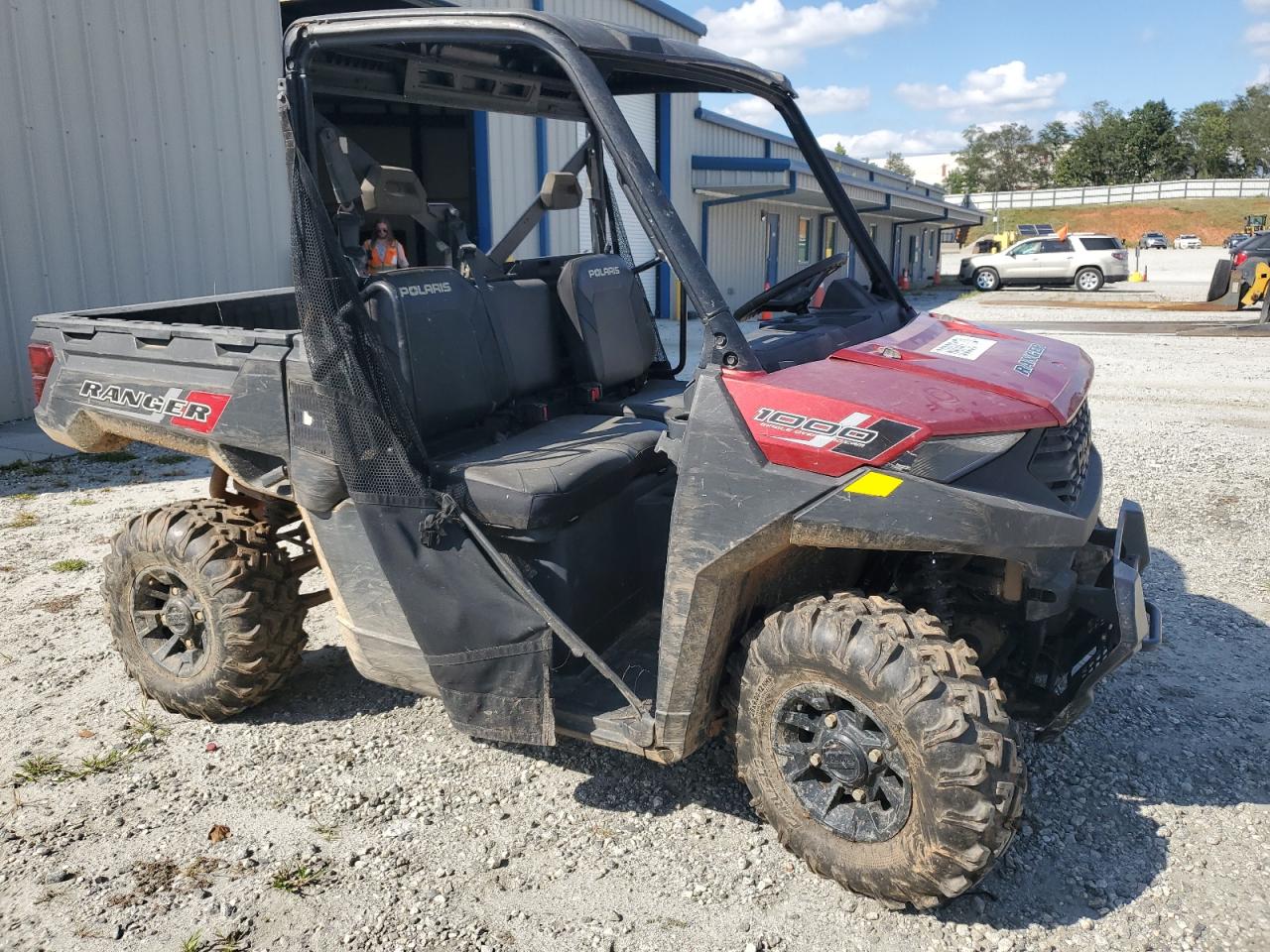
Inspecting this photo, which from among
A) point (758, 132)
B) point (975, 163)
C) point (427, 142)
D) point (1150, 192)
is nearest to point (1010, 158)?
point (975, 163)

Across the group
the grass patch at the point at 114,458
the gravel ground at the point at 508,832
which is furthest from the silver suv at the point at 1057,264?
the grass patch at the point at 114,458

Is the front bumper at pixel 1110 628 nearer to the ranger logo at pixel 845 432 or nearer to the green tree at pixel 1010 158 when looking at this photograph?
the ranger logo at pixel 845 432

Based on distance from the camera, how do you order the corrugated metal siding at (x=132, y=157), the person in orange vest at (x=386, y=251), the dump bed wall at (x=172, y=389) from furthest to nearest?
the corrugated metal siding at (x=132, y=157) < the person in orange vest at (x=386, y=251) < the dump bed wall at (x=172, y=389)

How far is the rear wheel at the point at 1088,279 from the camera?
30.8 meters

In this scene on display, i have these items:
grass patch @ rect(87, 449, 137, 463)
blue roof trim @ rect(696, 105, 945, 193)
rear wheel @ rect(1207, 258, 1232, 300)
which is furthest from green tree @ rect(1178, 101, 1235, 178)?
grass patch @ rect(87, 449, 137, 463)

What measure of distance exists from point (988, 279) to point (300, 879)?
1298 inches

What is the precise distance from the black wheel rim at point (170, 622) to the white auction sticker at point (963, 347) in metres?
2.80

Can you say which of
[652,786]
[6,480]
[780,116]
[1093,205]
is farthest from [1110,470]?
[1093,205]

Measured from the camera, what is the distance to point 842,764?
2.74 metres

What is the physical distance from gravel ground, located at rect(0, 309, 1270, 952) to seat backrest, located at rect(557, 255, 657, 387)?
1.55 m

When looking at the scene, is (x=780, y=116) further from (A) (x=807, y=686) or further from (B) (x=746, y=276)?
(B) (x=746, y=276)

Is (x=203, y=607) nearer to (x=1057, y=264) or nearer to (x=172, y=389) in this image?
(x=172, y=389)

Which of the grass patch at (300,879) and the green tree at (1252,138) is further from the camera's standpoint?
the green tree at (1252,138)

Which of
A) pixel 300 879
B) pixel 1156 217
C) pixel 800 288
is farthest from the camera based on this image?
pixel 1156 217
